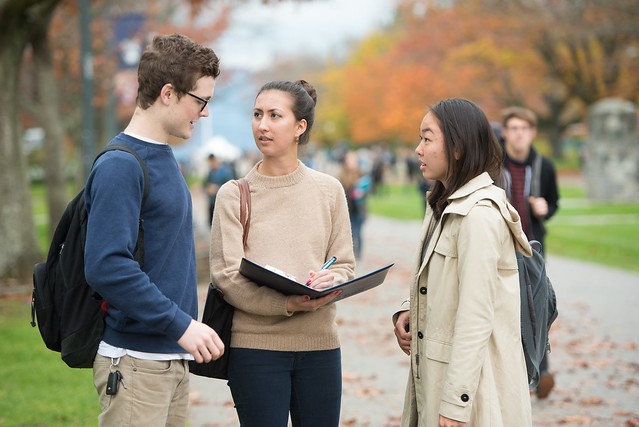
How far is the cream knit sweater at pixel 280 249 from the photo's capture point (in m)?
3.77

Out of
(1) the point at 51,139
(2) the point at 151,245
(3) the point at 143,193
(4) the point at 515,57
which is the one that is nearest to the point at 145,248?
(2) the point at 151,245

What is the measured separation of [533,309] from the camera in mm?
3742

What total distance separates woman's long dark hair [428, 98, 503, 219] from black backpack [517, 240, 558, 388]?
15.2 inches

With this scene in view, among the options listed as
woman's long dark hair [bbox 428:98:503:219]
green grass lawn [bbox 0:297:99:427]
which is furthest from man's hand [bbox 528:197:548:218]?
green grass lawn [bbox 0:297:99:427]

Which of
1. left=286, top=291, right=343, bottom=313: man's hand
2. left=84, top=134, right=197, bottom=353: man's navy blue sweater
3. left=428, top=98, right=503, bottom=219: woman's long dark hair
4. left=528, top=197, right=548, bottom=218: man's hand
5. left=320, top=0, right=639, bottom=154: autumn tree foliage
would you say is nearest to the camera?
left=84, top=134, right=197, bottom=353: man's navy blue sweater

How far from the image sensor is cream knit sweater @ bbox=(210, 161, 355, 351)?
3766mm

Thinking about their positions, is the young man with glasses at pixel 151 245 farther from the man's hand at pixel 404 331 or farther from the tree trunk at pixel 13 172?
the tree trunk at pixel 13 172

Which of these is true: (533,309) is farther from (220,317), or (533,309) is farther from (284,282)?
(220,317)

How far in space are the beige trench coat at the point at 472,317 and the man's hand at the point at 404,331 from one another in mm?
248

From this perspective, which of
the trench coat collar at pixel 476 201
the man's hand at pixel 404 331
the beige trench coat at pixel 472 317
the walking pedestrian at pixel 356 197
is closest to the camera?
the beige trench coat at pixel 472 317

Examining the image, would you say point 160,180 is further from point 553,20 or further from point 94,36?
point 553,20

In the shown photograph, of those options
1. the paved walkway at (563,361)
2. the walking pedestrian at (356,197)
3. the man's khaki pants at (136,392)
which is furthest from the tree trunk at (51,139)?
the man's khaki pants at (136,392)

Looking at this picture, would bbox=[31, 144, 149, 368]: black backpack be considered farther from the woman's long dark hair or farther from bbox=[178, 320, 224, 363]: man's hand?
the woman's long dark hair

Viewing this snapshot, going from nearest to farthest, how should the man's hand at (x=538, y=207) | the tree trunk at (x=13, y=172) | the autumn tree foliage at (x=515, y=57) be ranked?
the man's hand at (x=538, y=207), the tree trunk at (x=13, y=172), the autumn tree foliage at (x=515, y=57)
